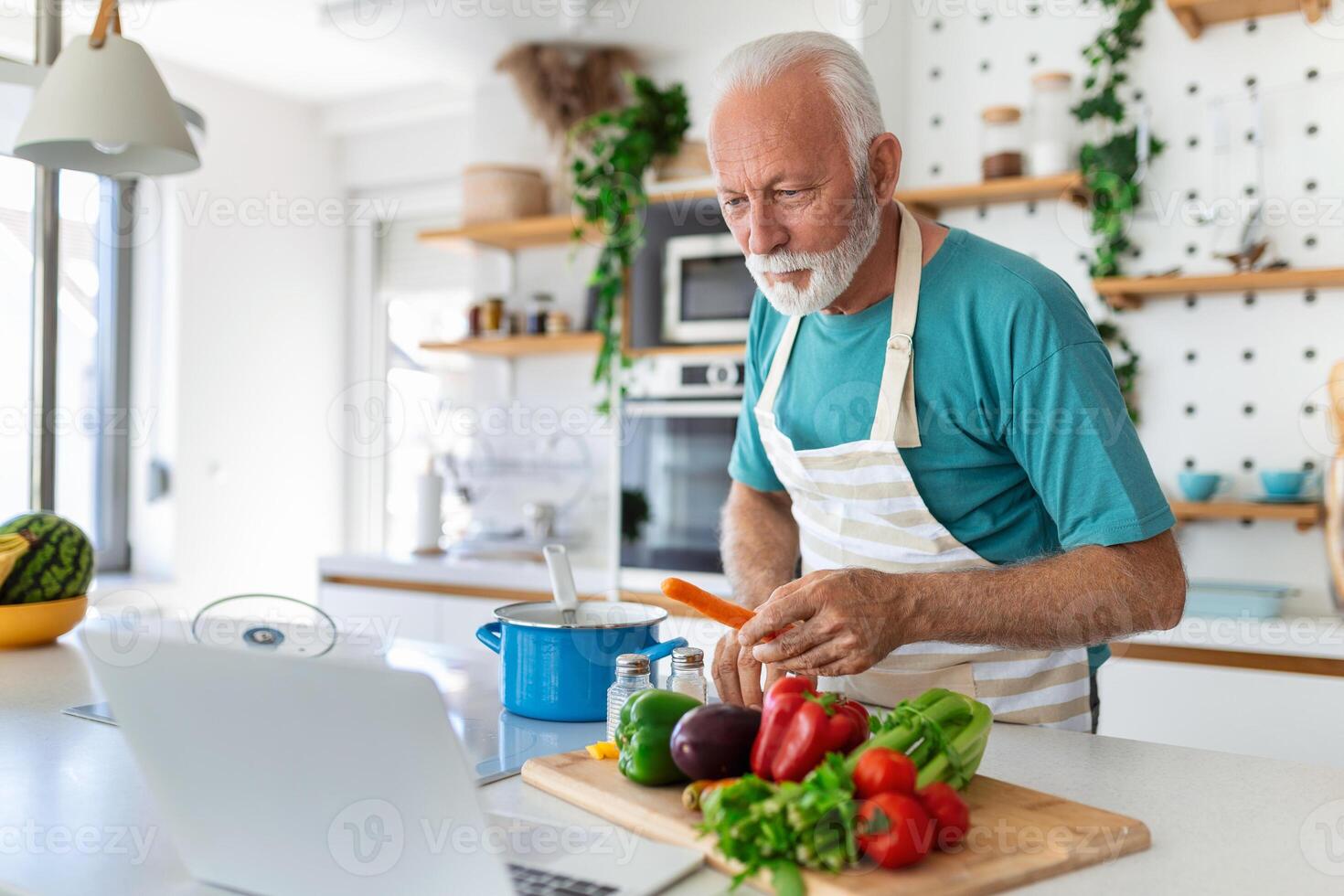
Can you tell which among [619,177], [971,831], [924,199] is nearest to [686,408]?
[619,177]

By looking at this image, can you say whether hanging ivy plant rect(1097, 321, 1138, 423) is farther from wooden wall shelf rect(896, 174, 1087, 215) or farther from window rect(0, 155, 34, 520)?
window rect(0, 155, 34, 520)

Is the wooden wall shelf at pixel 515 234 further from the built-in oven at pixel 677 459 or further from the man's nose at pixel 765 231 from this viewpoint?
Result: the man's nose at pixel 765 231

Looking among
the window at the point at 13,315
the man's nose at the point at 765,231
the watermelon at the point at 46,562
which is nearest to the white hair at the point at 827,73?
the man's nose at the point at 765,231

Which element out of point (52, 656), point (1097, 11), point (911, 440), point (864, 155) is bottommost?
point (52, 656)

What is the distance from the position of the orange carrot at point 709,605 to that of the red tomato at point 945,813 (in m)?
0.31

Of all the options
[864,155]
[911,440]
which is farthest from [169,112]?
[911,440]

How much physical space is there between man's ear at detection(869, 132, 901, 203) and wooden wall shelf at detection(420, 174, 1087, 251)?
1.52 meters

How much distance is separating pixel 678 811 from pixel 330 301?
13.4ft

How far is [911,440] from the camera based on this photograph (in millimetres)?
1396

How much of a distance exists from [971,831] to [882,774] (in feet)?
0.40

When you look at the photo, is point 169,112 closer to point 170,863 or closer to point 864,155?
point 864,155

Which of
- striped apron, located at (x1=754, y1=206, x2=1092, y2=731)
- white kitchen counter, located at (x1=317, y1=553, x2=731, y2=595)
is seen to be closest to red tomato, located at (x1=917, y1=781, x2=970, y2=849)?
striped apron, located at (x1=754, y1=206, x2=1092, y2=731)

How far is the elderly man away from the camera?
1.20 m

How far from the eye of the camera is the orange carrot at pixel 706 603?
108cm
